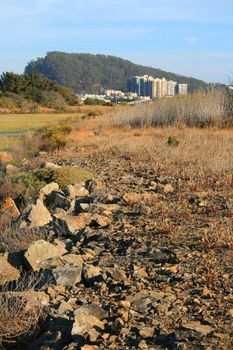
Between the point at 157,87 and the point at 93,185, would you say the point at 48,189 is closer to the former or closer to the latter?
the point at 93,185

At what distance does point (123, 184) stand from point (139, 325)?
22.7 feet

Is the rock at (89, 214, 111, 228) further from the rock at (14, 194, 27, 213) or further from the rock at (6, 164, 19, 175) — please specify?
the rock at (6, 164, 19, 175)

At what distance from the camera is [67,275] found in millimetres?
6441

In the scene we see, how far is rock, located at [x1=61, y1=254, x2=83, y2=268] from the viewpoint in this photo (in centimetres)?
692

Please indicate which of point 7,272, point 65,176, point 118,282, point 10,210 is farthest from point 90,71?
point 118,282

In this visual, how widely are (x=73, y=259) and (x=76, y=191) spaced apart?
452cm

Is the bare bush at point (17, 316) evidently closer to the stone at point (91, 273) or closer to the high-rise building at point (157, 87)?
the stone at point (91, 273)

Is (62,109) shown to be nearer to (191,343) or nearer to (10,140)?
(10,140)

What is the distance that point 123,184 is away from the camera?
11.9 m

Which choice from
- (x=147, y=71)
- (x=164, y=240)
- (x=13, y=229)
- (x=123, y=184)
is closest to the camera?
(x=164, y=240)

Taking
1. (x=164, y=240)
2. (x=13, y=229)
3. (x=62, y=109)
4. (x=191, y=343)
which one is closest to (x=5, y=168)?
(x=13, y=229)

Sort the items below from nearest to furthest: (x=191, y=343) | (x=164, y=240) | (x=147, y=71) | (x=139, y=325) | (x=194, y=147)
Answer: (x=191, y=343) < (x=139, y=325) < (x=164, y=240) < (x=194, y=147) < (x=147, y=71)

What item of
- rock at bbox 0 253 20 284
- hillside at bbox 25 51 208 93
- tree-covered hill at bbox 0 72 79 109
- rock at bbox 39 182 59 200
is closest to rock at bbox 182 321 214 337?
rock at bbox 0 253 20 284

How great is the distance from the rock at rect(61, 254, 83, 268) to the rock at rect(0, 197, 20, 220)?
3.46 m
